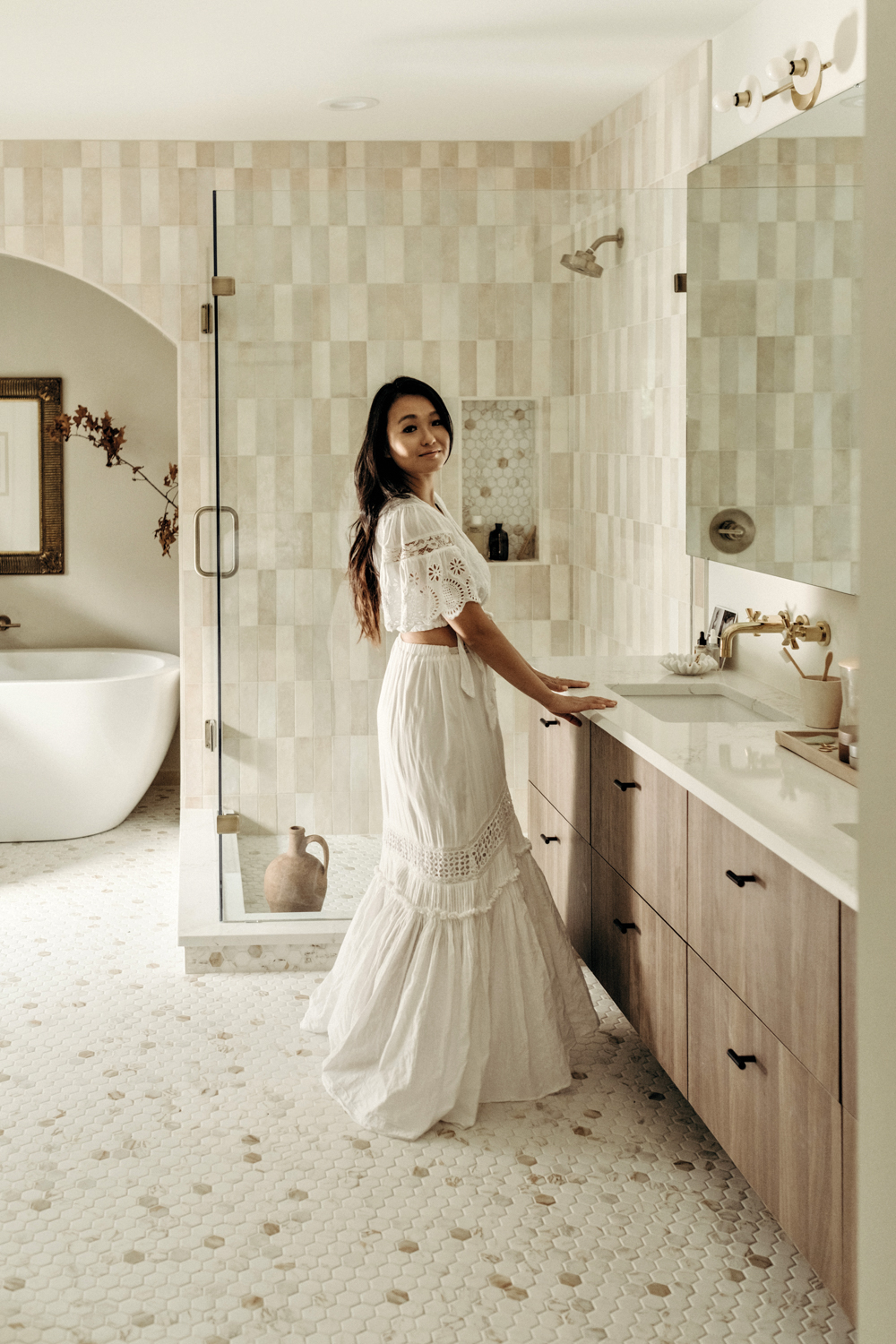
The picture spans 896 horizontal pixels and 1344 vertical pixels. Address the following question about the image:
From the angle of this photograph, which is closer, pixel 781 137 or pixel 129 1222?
pixel 129 1222

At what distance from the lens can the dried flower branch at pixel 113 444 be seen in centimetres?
538

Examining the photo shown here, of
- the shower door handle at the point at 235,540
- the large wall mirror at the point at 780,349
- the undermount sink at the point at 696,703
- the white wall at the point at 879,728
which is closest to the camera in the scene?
the white wall at the point at 879,728

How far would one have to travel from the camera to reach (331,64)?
11.8 ft

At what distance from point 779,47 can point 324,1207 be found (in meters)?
2.80

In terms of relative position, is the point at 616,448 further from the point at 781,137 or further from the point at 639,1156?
the point at 639,1156

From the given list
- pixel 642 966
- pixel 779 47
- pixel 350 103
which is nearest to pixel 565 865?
pixel 642 966

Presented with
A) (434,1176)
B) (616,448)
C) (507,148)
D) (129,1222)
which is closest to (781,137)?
(616,448)

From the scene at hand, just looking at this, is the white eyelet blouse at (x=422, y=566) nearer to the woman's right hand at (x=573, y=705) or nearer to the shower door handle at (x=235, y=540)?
the woman's right hand at (x=573, y=705)

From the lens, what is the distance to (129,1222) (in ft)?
7.45

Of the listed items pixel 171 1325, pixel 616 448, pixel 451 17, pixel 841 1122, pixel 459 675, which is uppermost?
pixel 451 17

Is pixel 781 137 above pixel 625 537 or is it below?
above

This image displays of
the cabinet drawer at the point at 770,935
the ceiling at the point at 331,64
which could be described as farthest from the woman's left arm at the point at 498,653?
the ceiling at the point at 331,64

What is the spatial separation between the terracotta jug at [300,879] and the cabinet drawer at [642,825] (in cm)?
102

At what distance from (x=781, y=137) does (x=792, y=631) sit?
110cm
